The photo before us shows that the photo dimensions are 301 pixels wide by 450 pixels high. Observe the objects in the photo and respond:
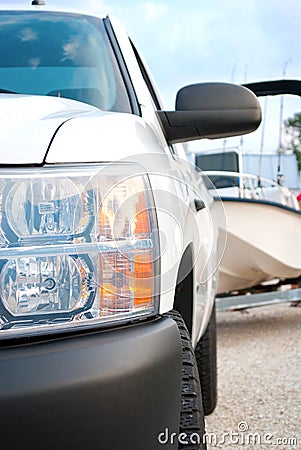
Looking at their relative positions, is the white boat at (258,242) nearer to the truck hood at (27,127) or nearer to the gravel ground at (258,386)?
the gravel ground at (258,386)

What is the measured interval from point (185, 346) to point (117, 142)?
1.52 feet

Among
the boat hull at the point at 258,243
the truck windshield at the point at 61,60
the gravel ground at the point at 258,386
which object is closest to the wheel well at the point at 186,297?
the truck windshield at the point at 61,60

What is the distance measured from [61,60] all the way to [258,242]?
353cm

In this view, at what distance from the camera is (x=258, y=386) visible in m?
4.06

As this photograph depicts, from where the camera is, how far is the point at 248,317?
7.46 metres

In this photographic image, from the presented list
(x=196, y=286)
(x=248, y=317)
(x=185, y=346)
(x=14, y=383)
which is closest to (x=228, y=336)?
(x=248, y=317)

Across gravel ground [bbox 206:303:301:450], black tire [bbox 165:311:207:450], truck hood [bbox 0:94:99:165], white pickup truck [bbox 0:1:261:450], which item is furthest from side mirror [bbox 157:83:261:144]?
gravel ground [bbox 206:303:301:450]

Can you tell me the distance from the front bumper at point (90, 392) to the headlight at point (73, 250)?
0.06m

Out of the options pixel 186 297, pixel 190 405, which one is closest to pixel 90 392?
pixel 190 405

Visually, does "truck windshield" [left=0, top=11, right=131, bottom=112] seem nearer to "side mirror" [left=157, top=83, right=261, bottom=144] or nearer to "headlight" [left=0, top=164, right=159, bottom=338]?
"side mirror" [left=157, top=83, right=261, bottom=144]

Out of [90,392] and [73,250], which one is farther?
[73,250]

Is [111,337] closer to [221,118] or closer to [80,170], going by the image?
[80,170]

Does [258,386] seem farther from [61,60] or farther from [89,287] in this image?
[89,287]

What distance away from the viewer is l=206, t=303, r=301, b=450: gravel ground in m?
3.08
